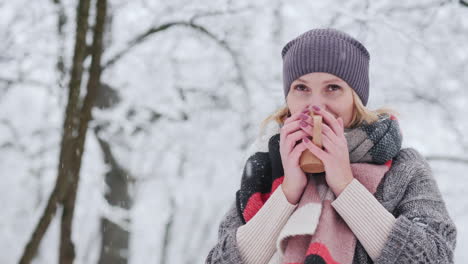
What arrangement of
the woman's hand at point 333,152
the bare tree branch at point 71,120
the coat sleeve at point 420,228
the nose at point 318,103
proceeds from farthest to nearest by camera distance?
the bare tree branch at point 71,120
the nose at point 318,103
the woman's hand at point 333,152
the coat sleeve at point 420,228

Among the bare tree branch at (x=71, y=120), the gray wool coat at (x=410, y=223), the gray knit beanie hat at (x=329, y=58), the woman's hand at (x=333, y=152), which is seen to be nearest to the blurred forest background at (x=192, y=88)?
the bare tree branch at (x=71, y=120)

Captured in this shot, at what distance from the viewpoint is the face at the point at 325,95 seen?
4.56 ft

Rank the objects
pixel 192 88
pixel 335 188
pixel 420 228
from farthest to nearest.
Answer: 1. pixel 192 88
2. pixel 335 188
3. pixel 420 228

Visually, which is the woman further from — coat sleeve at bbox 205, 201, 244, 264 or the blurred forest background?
the blurred forest background

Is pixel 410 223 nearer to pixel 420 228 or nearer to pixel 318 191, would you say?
pixel 420 228

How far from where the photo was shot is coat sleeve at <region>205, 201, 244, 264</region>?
131 centimetres

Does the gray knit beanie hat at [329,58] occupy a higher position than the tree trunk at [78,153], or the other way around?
the gray knit beanie hat at [329,58]

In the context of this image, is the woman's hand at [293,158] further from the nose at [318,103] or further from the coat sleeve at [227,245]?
the coat sleeve at [227,245]

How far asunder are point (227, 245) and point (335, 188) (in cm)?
37

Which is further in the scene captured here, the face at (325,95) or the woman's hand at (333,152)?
the face at (325,95)

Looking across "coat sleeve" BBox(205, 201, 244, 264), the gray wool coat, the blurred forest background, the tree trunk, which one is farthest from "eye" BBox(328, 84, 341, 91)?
the blurred forest background

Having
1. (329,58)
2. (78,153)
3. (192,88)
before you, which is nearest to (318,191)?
(329,58)

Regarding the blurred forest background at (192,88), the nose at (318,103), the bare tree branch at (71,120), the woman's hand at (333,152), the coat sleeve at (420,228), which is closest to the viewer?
the coat sleeve at (420,228)

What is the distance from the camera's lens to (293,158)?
1.31m
